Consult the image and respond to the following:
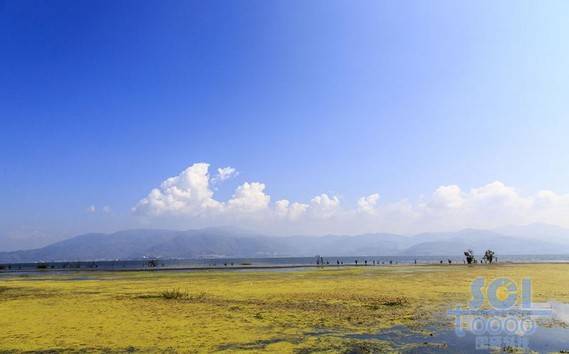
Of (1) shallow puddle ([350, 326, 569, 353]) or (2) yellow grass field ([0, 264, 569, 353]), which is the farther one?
(2) yellow grass field ([0, 264, 569, 353])

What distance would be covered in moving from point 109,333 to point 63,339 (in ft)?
5.87

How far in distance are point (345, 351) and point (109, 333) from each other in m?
10.6

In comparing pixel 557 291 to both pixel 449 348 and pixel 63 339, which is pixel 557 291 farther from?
pixel 63 339

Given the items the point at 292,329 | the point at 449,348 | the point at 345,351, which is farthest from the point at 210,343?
the point at 449,348

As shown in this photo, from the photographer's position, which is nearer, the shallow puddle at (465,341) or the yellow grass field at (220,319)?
the shallow puddle at (465,341)

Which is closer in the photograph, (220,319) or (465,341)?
(465,341)

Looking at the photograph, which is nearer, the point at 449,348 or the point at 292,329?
the point at 449,348

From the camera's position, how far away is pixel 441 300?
85.7 ft

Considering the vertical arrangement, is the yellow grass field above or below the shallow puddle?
below

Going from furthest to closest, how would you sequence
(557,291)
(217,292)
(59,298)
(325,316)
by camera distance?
(217,292)
(59,298)
(557,291)
(325,316)

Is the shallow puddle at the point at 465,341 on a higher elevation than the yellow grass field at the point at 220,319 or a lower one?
higher

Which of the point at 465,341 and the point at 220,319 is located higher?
the point at 465,341

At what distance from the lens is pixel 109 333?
1812 centimetres

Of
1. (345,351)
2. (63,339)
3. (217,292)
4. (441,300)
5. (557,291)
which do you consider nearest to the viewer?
(345,351)
